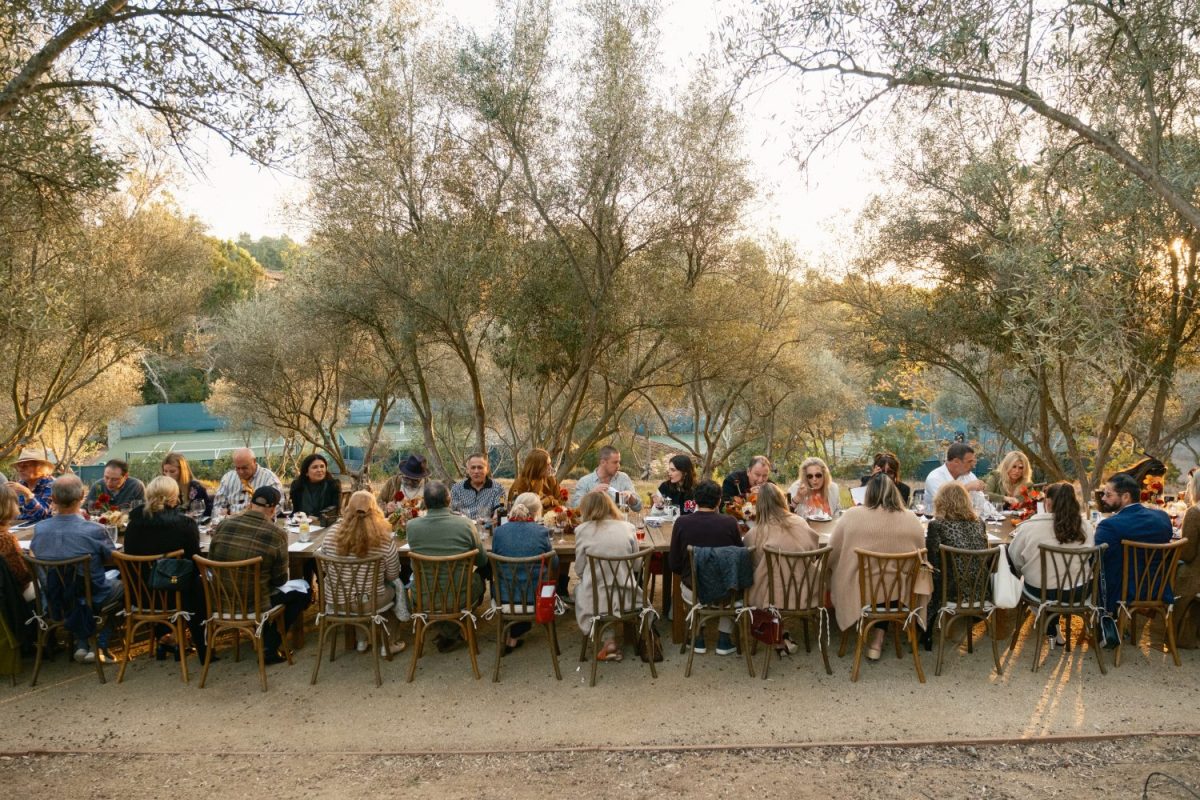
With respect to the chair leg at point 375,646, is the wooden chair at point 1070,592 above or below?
above

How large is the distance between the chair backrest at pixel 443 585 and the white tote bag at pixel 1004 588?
389 cm

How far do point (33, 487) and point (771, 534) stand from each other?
24.7ft

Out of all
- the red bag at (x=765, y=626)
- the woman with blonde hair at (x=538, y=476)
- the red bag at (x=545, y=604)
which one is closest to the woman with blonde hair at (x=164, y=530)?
the red bag at (x=545, y=604)

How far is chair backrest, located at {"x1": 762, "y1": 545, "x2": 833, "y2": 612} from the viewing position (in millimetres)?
5449

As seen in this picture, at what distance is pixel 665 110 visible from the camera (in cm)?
1123

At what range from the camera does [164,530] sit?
5.49 m

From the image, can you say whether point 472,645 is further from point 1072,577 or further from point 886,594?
point 1072,577

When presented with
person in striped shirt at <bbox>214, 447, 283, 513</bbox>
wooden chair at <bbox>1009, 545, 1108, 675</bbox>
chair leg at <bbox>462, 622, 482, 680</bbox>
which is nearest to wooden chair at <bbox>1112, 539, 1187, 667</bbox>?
wooden chair at <bbox>1009, 545, 1108, 675</bbox>

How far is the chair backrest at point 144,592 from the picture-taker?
5.44 metres

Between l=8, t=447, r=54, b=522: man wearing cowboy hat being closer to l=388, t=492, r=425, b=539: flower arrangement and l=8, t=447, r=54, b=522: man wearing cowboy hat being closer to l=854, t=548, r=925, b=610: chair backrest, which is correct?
l=388, t=492, r=425, b=539: flower arrangement

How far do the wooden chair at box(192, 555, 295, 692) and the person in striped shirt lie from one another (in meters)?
2.01

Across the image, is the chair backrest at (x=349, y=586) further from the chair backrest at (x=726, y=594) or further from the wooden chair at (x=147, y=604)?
the chair backrest at (x=726, y=594)

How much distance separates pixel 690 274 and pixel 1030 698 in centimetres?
915

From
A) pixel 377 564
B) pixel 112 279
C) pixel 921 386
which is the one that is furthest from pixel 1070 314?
pixel 921 386
